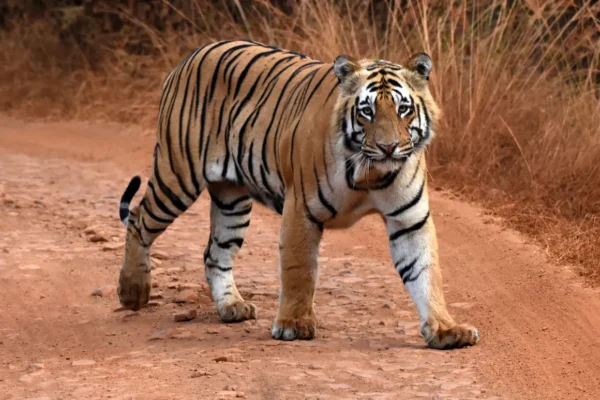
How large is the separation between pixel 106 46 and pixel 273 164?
756 centimetres

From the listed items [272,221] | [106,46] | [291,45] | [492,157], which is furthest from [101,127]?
[492,157]

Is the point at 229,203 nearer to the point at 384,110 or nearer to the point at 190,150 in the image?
the point at 190,150

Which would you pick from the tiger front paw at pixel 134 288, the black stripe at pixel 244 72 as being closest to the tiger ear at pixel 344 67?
the black stripe at pixel 244 72

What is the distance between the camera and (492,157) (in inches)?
315

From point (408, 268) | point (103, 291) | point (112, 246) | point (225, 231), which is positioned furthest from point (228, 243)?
point (112, 246)

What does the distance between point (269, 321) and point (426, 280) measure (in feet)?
3.27

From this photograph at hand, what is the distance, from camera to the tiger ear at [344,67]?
189 inches

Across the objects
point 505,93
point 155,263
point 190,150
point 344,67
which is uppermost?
point 344,67

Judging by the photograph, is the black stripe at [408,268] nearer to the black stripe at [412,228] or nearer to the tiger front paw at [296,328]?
the black stripe at [412,228]

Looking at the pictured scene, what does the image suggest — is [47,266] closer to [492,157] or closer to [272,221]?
[272,221]

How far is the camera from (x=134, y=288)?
5875 mm

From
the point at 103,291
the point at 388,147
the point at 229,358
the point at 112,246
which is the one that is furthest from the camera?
the point at 112,246

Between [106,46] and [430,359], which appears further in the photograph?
[106,46]

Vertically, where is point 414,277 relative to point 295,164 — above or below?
below
